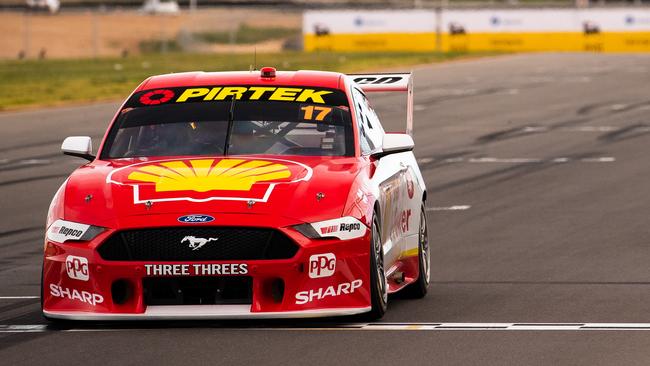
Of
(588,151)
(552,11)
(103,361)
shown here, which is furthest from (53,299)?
(552,11)

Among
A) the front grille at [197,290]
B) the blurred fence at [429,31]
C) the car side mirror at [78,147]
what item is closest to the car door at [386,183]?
the front grille at [197,290]

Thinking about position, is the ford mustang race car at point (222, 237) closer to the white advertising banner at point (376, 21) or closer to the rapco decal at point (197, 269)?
A: the rapco decal at point (197, 269)

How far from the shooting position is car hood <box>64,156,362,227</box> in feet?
32.0

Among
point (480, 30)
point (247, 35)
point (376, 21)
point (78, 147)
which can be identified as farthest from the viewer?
point (247, 35)

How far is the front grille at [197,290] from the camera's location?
31.7ft

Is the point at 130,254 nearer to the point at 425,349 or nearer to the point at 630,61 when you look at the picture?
the point at 425,349

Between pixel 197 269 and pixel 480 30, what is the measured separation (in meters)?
56.1

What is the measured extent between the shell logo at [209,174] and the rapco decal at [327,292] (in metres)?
0.69

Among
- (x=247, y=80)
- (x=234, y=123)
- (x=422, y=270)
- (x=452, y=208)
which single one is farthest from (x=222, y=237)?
(x=452, y=208)

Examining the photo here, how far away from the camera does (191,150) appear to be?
10.9 meters

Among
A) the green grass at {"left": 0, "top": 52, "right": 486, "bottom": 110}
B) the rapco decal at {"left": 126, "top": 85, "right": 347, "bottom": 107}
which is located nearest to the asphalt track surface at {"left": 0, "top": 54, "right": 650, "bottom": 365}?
the rapco decal at {"left": 126, "top": 85, "right": 347, "bottom": 107}

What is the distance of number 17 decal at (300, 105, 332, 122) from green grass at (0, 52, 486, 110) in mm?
24531

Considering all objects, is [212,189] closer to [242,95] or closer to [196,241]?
[196,241]

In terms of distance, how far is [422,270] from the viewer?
11594 mm
